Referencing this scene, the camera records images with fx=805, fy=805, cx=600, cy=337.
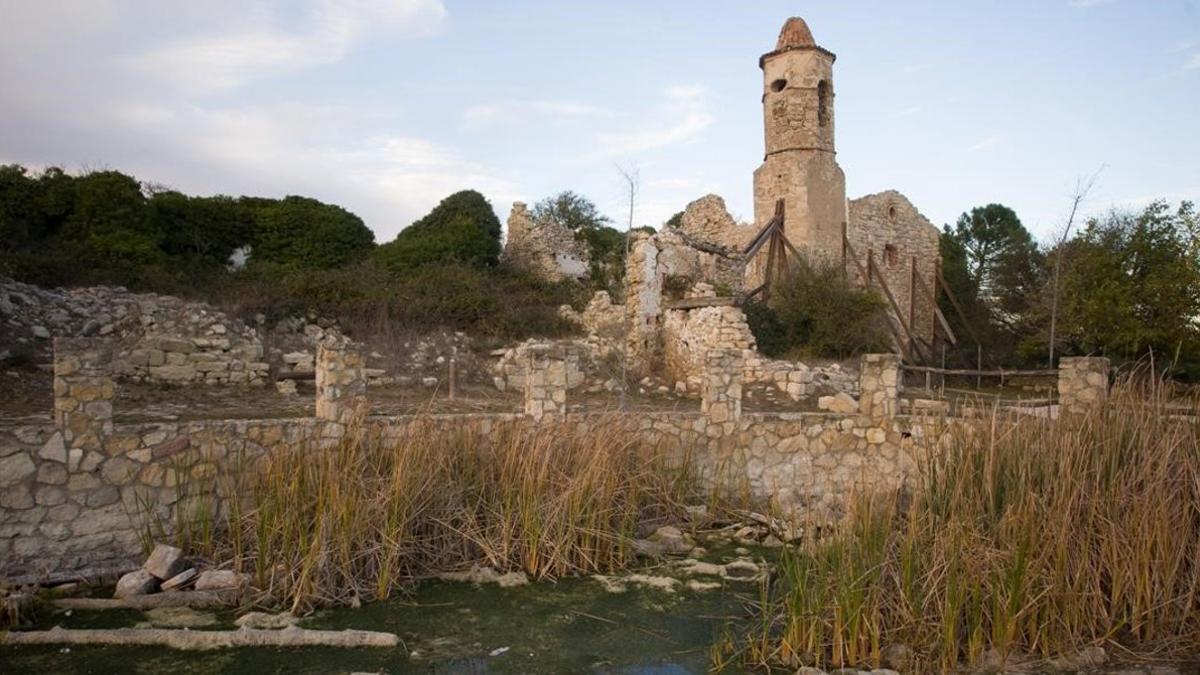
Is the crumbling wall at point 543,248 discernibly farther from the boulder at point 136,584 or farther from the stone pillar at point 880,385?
the boulder at point 136,584

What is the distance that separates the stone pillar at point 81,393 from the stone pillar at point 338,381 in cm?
199

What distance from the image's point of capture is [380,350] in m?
16.2

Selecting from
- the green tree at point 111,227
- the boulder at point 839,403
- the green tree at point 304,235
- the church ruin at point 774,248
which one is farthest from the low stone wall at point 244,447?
the green tree at point 304,235

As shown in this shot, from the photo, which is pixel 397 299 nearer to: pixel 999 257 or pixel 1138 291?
pixel 1138 291

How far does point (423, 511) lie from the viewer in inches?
279

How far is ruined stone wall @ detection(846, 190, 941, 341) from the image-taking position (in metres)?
23.8

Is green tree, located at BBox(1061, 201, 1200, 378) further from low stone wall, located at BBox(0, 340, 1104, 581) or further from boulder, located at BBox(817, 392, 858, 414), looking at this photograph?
low stone wall, located at BBox(0, 340, 1104, 581)

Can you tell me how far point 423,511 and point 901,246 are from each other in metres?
21.3

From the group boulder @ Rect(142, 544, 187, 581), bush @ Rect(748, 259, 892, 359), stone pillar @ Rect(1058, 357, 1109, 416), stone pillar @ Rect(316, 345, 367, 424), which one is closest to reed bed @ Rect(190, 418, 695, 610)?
boulder @ Rect(142, 544, 187, 581)

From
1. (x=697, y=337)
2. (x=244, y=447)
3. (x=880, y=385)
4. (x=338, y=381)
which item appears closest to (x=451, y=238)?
(x=697, y=337)

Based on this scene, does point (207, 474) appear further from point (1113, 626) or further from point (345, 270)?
point (345, 270)

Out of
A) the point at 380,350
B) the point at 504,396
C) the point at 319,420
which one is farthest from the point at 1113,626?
the point at 380,350

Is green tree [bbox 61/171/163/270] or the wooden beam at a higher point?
green tree [bbox 61/171/163/270]

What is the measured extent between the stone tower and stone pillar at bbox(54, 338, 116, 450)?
1804cm
